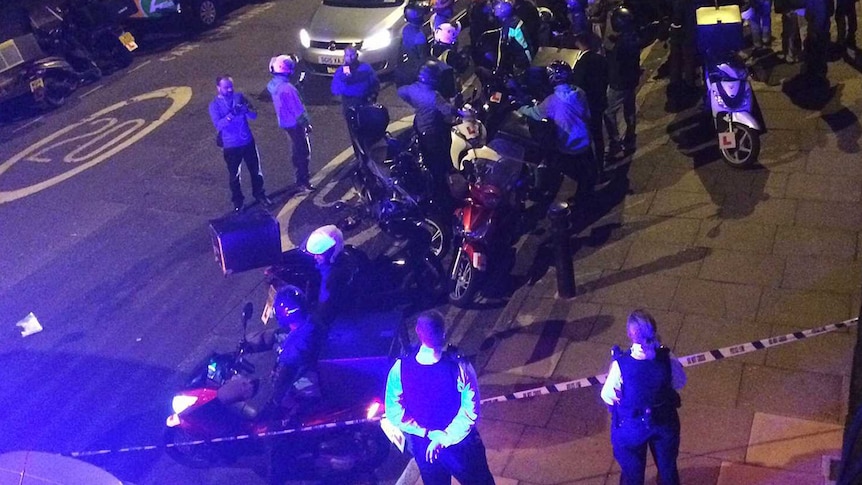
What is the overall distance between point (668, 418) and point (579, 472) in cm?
123

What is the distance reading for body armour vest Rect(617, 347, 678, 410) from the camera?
4418mm

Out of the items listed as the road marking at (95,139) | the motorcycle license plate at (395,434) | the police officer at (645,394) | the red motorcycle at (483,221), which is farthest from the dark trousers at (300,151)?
the police officer at (645,394)

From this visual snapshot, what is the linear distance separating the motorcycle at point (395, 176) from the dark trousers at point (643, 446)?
3.85 meters

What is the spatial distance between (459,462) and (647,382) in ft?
3.95

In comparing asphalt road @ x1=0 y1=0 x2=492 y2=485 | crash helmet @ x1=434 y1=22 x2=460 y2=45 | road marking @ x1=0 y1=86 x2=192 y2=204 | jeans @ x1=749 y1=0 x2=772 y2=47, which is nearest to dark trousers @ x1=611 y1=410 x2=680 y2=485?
asphalt road @ x1=0 y1=0 x2=492 y2=485

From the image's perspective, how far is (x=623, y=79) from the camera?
9.83m

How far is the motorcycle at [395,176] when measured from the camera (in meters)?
8.46

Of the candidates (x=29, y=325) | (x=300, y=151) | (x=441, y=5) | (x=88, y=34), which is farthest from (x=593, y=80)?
(x=88, y=34)

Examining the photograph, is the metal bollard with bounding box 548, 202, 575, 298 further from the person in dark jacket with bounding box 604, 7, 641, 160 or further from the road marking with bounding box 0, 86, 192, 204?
the road marking with bounding box 0, 86, 192, 204

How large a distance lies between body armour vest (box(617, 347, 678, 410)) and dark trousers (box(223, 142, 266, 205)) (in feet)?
21.9

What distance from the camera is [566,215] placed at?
7.38 m

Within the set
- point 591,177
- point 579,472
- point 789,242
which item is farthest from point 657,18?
point 579,472

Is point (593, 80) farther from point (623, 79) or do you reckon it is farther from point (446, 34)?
point (446, 34)

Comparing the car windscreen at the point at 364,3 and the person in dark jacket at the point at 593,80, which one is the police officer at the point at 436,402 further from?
the car windscreen at the point at 364,3
